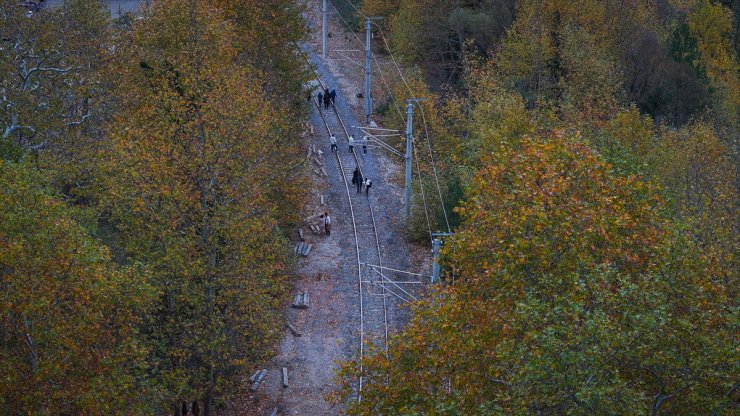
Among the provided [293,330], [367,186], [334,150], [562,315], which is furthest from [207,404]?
[334,150]

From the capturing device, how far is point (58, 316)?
1619 cm

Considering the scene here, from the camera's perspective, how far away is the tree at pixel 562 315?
1316 centimetres

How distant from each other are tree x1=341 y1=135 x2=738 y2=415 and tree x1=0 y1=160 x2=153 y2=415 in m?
4.46

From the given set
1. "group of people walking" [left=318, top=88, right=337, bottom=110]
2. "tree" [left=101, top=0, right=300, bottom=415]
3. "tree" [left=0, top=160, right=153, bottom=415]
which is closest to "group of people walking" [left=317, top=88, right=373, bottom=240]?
"group of people walking" [left=318, top=88, right=337, bottom=110]

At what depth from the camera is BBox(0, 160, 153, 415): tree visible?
16.0m

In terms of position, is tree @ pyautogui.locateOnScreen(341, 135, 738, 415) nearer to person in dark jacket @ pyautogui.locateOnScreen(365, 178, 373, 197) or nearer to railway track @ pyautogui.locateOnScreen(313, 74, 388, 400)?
railway track @ pyautogui.locateOnScreen(313, 74, 388, 400)

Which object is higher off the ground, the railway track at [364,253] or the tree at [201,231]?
the tree at [201,231]

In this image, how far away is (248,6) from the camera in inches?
1464

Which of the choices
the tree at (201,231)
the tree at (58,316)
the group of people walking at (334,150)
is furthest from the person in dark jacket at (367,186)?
the tree at (58,316)

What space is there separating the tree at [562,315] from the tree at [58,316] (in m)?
4.46

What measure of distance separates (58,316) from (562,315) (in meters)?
8.61

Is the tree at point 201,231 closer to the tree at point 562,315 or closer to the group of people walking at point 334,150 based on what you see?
the tree at point 562,315

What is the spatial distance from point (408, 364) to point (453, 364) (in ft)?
3.41

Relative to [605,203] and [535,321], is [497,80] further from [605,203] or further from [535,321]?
[535,321]
